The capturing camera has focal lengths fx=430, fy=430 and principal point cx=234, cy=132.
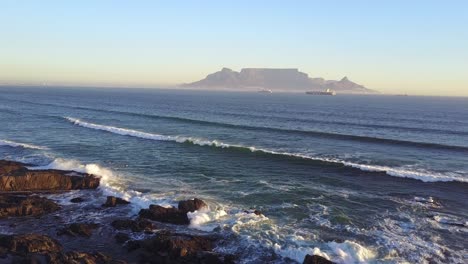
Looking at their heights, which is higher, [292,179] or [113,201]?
[113,201]

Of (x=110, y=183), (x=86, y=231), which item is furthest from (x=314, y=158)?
(x=86, y=231)

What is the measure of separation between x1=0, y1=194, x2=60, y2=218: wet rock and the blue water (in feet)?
13.6

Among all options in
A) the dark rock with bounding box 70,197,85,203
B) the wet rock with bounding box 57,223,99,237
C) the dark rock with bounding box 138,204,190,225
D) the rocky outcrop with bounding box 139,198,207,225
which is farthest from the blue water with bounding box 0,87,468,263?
the wet rock with bounding box 57,223,99,237

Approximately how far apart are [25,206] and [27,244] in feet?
16.4

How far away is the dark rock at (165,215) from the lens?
2034 centimetres

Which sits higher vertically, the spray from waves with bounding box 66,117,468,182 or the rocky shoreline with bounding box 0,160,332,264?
the spray from waves with bounding box 66,117,468,182

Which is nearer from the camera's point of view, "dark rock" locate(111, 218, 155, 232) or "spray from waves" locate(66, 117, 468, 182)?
"dark rock" locate(111, 218, 155, 232)

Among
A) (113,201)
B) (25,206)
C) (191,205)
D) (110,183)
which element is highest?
(191,205)

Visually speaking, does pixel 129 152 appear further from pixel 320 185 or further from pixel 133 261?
pixel 133 261

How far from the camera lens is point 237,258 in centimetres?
1644

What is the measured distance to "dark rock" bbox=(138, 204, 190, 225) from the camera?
66.7 ft

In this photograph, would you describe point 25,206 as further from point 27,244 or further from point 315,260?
point 315,260

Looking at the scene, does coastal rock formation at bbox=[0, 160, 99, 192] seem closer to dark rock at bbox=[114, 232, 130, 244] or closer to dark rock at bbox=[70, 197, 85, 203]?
dark rock at bbox=[70, 197, 85, 203]

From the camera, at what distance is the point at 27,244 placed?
16.4 meters
